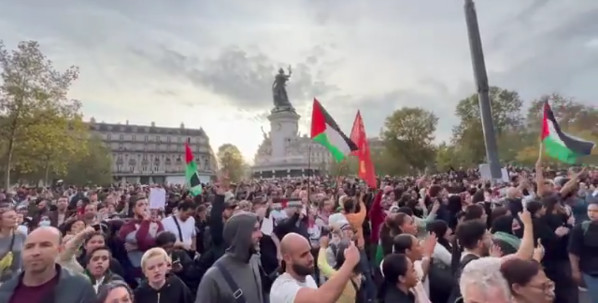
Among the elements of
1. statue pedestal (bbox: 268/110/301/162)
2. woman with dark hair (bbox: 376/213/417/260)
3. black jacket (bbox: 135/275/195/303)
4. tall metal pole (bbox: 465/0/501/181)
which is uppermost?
statue pedestal (bbox: 268/110/301/162)

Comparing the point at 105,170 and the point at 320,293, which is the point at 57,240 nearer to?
the point at 320,293

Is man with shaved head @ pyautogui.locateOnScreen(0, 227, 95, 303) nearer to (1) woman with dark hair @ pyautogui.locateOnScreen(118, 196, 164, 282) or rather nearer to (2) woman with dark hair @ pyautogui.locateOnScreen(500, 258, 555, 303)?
(2) woman with dark hair @ pyautogui.locateOnScreen(500, 258, 555, 303)

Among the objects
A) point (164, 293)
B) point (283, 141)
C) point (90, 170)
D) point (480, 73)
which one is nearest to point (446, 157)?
point (283, 141)

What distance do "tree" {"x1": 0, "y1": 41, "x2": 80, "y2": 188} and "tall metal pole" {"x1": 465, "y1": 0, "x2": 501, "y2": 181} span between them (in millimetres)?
23047

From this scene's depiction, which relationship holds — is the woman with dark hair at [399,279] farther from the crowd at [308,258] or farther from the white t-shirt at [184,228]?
the white t-shirt at [184,228]

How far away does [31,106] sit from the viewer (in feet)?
92.2

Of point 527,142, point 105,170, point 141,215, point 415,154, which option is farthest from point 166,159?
point 141,215

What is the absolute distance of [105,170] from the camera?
63.2 m

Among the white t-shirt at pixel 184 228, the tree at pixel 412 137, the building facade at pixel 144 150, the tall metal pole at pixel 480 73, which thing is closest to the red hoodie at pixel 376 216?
the white t-shirt at pixel 184 228

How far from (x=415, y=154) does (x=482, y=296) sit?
223ft

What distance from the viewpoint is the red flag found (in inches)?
304

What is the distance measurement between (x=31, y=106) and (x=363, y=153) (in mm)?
25833

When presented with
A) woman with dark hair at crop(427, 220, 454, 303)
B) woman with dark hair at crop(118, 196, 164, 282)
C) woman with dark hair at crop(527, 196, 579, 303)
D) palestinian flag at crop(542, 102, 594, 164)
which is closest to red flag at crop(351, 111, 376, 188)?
woman with dark hair at crop(527, 196, 579, 303)

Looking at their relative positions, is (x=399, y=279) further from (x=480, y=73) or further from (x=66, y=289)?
(x=480, y=73)
